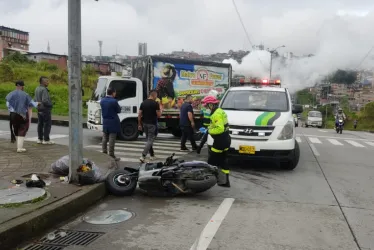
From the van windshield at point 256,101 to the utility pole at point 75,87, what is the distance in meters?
4.41

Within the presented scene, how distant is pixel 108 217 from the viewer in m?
4.98

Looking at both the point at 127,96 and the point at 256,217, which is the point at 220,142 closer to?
the point at 256,217

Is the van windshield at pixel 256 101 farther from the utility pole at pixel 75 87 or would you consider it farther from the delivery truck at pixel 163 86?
the utility pole at pixel 75 87

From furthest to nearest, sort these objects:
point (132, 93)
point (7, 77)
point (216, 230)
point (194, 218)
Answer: point (7, 77) < point (132, 93) < point (194, 218) < point (216, 230)

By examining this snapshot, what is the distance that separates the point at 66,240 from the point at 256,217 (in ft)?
8.06

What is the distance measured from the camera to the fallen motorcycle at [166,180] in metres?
5.89

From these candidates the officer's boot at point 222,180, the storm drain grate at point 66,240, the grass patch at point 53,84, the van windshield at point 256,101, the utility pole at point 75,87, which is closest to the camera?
the storm drain grate at point 66,240

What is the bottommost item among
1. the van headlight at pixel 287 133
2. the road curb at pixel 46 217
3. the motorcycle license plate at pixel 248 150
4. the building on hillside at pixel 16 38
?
the road curb at pixel 46 217

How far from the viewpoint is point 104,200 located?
19.0ft

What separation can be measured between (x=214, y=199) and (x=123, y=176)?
1504mm

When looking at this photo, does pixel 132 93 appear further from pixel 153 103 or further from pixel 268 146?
pixel 268 146

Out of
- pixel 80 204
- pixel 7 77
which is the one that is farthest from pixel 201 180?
pixel 7 77

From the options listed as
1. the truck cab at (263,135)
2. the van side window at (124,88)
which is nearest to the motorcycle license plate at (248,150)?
the truck cab at (263,135)

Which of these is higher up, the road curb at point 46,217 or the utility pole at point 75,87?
the utility pole at point 75,87
